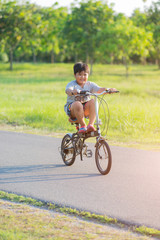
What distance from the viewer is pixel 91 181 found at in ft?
18.9

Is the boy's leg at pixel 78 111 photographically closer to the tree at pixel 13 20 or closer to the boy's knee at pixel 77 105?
the boy's knee at pixel 77 105

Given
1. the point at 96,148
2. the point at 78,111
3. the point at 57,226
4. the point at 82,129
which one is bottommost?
the point at 57,226

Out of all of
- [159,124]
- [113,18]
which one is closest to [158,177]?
[159,124]

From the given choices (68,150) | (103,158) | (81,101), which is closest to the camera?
(103,158)

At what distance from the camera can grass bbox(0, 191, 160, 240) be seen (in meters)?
3.77

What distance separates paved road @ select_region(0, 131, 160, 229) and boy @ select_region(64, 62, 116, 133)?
822 mm

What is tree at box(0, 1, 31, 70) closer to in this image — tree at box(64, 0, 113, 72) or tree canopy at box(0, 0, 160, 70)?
tree canopy at box(0, 0, 160, 70)

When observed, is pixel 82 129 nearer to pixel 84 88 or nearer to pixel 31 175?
pixel 84 88

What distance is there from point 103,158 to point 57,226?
81.7 inches

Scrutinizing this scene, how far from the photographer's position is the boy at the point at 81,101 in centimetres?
600

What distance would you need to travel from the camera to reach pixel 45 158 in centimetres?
736

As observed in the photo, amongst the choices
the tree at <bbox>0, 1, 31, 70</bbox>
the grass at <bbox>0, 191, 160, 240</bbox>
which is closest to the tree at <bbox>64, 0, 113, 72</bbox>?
the tree at <bbox>0, 1, 31, 70</bbox>

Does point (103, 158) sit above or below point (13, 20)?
below

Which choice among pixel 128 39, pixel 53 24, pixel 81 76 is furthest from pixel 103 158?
pixel 53 24
